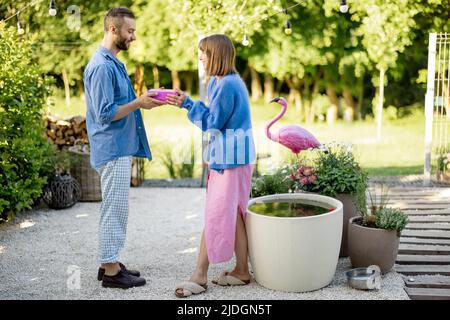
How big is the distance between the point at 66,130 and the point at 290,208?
472 centimetres

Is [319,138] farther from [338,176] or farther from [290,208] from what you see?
[290,208]

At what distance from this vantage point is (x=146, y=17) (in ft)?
40.7

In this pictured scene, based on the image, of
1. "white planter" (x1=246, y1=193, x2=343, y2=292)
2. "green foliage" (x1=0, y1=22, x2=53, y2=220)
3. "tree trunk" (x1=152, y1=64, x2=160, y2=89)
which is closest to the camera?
"white planter" (x1=246, y1=193, x2=343, y2=292)

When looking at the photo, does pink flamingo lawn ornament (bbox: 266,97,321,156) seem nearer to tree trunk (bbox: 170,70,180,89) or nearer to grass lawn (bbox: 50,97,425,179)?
grass lawn (bbox: 50,97,425,179)

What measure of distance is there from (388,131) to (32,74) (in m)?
8.87

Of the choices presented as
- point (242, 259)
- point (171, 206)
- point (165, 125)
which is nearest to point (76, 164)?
point (171, 206)

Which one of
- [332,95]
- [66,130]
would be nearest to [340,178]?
[66,130]

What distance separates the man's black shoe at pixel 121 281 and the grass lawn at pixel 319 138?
3.01m

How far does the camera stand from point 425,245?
15.5 feet

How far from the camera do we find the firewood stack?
7.82 meters

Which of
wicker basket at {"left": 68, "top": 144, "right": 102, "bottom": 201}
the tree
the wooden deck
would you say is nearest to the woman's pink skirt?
the wooden deck

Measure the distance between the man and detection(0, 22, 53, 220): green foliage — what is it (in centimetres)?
187
